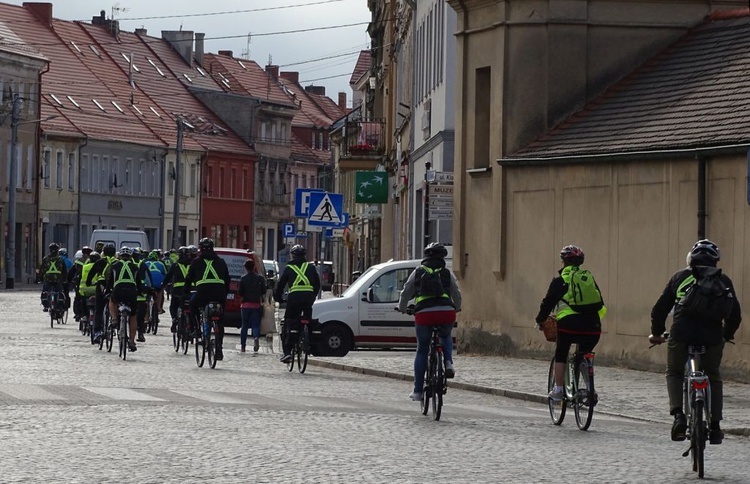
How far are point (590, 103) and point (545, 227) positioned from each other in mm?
2311

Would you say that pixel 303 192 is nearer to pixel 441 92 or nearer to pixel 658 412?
pixel 441 92

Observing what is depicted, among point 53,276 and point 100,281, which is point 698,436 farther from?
point 53,276

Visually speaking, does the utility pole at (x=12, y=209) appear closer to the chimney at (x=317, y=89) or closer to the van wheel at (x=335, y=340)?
the van wheel at (x=335, y=340)

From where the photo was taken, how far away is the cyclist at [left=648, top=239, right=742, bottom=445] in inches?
572

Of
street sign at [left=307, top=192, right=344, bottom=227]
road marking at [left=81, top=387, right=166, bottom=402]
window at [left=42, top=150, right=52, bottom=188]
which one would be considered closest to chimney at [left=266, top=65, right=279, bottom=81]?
window at [left=42, top=150, right=52, bottom=188]

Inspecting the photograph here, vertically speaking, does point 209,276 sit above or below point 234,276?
below

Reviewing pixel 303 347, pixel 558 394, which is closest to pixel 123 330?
pixel 303 347

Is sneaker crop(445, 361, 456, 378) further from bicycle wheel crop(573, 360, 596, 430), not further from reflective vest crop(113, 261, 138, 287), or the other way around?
reflective vest crop(113, 261, 138, 287)

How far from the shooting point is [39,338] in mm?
37125

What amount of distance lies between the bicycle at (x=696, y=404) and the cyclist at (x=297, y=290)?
12887 mm

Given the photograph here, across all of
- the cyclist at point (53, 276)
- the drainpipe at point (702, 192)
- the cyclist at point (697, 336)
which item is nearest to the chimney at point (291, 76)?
the cyclist at point (53, 276)

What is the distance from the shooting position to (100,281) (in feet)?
108

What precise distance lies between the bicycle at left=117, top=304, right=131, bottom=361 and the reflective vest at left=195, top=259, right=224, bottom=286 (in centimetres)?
235

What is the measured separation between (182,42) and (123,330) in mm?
90665
